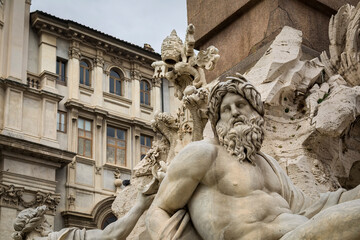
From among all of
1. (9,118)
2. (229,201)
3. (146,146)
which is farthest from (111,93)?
(229,201)

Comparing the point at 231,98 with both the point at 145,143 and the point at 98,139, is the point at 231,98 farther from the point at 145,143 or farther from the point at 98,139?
the point at 145,143

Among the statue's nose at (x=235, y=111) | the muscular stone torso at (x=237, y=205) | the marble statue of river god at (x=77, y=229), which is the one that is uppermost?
the statue's nose at (x=235, y=111)

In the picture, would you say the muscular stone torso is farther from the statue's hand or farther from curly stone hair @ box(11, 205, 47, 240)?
curly stone hair @ box(11, 205, 47, 240)

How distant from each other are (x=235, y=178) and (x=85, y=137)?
22.0m

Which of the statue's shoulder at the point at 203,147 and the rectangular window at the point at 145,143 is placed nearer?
the statue's shoulder at the point at 203,147

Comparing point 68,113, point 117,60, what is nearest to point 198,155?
point 68,113

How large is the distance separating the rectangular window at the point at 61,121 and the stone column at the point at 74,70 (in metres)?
0.90

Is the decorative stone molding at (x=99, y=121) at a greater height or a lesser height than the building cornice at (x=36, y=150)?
greater

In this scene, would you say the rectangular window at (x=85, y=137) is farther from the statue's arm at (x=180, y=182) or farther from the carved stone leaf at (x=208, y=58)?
the statue's arm at (x=180, y=182)

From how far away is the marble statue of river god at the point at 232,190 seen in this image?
3.69 m

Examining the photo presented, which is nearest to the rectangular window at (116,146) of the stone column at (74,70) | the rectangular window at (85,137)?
the rectangular window at (85,137)

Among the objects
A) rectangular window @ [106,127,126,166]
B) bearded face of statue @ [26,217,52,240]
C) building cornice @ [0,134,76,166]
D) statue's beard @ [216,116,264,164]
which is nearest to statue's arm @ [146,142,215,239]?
statue's beard @ [216,116,264,164]

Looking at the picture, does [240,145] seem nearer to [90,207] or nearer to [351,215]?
[351,215]

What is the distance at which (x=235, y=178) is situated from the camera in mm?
3811
